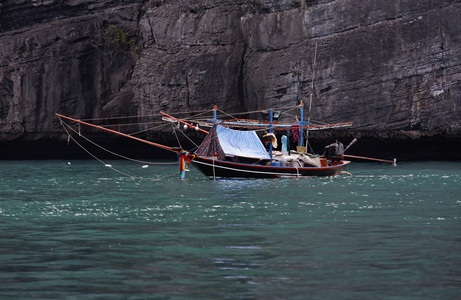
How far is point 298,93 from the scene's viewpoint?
44625 mm

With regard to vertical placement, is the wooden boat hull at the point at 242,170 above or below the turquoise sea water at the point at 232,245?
above

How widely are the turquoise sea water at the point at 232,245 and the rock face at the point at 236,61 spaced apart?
66.8 feet

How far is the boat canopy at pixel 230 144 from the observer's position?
32.5 meters

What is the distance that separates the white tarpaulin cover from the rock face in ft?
38.3

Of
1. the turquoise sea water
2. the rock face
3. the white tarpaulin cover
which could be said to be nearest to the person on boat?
the white tarpaulin cover

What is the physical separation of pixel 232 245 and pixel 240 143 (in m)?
20.9

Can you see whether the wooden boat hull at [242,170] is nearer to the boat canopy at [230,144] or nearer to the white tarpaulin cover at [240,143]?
the boat canopy at [230,144]

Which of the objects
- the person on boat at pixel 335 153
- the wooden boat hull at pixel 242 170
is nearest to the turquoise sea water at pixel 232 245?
the wooden boat hull at pixel 242 170

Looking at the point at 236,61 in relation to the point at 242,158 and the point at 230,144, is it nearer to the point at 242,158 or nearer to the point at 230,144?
the point at 242,158

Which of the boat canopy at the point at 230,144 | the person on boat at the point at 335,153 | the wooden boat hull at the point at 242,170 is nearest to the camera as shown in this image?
the wooden boat hull at the point at 242,170

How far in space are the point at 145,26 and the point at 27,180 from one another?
2252 cm

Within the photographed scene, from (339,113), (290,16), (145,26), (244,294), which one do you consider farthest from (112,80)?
(244,294)

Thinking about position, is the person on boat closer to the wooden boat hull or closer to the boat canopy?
the wooden boat hull

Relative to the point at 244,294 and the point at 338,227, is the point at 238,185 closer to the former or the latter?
the point at 338,227
